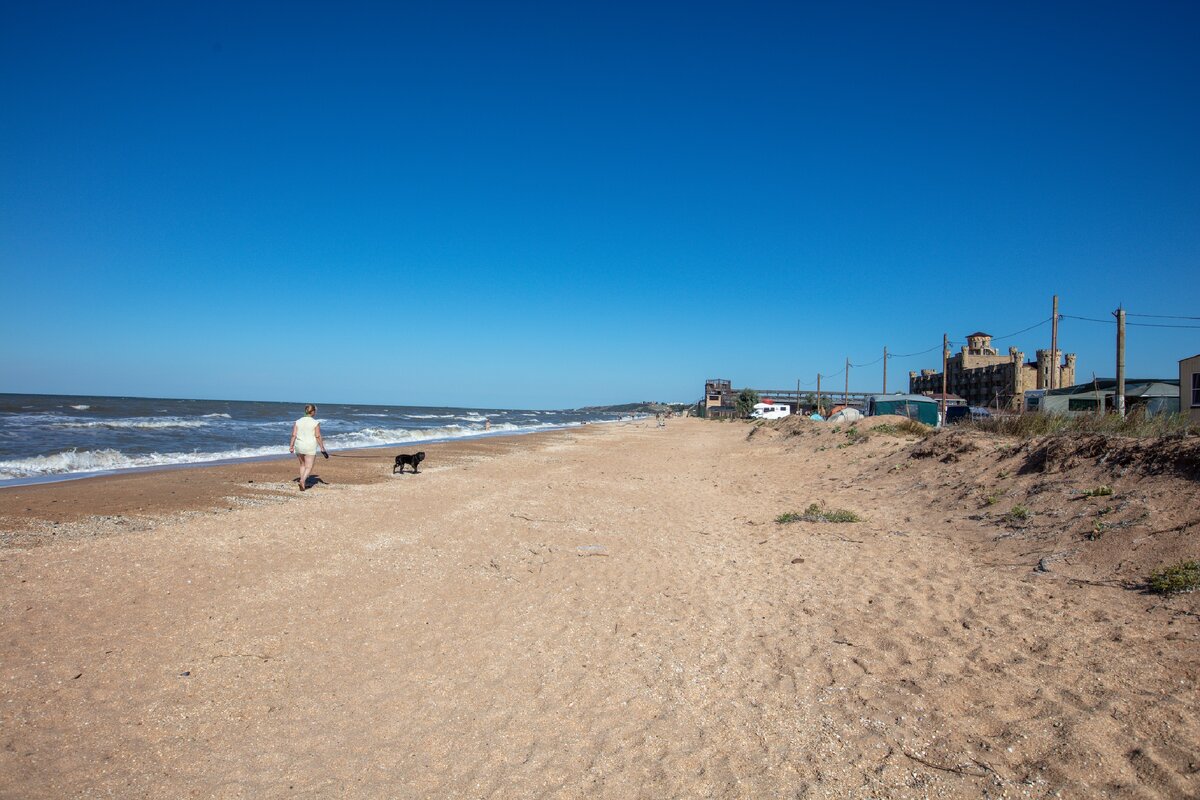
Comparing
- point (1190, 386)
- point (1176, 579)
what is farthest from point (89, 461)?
point (1190, 386)

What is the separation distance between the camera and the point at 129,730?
358cm

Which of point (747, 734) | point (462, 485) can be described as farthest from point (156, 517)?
point (747, 734)

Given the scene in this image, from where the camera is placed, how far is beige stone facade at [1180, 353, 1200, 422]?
21516 millimetres

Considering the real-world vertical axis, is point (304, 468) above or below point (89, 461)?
above

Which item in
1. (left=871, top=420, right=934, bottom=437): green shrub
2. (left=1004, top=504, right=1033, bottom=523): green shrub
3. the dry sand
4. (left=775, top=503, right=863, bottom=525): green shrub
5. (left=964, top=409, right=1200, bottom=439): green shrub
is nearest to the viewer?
the dry sand

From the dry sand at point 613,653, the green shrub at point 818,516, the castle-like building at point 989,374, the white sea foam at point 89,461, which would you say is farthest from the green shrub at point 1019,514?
the castle-like building at point 989,374

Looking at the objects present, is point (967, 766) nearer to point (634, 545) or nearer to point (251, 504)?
point (634, 545)

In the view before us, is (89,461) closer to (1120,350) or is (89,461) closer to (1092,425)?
(1092,425)

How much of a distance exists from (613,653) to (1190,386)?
27466 mm

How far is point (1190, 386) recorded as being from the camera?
72.2 ft

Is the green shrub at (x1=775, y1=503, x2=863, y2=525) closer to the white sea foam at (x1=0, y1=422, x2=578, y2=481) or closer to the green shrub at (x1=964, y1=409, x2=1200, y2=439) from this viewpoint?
the green shrub at (x1=964, y1=409, x2=1200, y2=439)

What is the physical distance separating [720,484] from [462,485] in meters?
6.34

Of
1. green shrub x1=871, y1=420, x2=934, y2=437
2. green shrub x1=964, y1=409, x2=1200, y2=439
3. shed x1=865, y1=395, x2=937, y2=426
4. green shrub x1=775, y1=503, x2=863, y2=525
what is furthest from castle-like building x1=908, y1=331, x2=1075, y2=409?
green shrub x1=775, y1=503, x2=863, y2=525

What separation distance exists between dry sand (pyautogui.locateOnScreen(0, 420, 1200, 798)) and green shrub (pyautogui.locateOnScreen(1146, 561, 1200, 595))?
187 mm
